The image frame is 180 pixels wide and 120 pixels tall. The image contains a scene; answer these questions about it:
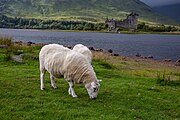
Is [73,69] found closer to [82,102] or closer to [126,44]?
[82,102]

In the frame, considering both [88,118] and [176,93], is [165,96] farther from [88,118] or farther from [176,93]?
[88,118]

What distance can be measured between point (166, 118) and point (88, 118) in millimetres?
3510

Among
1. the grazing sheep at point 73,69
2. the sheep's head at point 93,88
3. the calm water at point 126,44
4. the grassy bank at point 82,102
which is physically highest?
the grazing sheep at point 73,69

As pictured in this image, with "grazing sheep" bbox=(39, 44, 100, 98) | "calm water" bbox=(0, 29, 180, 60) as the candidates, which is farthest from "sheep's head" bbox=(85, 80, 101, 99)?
"calm water" bbox=(0, 29, 180, 60)

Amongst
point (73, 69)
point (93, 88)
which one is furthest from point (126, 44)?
point (93, 88)

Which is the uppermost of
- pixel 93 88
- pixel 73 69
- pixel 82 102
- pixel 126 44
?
pixel 73 69

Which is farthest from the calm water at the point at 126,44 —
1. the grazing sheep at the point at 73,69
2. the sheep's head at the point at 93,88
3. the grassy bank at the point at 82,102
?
the sheep's head at the point at 93,88

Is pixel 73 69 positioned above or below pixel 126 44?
above

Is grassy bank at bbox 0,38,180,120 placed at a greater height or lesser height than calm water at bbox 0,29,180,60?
greater

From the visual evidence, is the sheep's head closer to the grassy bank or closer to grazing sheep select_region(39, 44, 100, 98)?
grazing sheep select_region(39, 44, 100, 98)

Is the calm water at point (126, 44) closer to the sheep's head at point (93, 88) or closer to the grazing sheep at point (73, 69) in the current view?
the grazing sheep at point (73, 69)

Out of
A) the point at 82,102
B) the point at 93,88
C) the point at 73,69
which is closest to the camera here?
the point at 82,102

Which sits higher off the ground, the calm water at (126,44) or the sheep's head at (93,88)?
the sheep's head at (93,88)

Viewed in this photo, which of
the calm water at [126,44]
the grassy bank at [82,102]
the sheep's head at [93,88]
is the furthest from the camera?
the calm water at [126,44]
